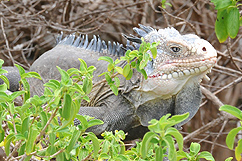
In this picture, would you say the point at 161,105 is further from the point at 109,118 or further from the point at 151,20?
the point at 151,20

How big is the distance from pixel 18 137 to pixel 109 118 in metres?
1.29

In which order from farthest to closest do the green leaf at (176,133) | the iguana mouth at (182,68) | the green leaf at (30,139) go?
the iguana mouth at (182,68) < the green leaf at (30,139) < the green leaf at (176,133)

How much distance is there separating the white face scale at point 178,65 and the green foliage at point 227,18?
69 cm

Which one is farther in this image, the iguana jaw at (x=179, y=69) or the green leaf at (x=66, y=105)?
the iguana jaw at (x=179, y=69)

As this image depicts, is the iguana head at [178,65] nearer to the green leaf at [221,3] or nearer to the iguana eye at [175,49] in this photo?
the iguana eye at [175,49]

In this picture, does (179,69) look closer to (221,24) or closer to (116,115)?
(116,115)

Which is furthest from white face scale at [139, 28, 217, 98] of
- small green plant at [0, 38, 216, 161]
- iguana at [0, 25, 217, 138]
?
small green plant at [0, 38, 216, 161]

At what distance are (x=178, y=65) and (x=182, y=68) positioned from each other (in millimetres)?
32

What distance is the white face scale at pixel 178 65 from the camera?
2.55 meters

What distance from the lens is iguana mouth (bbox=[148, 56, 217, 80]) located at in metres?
2.53

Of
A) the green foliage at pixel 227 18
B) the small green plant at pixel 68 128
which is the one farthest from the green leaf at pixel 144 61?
the green foliage at pixel 227 18

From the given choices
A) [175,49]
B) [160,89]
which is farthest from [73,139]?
[175,49]

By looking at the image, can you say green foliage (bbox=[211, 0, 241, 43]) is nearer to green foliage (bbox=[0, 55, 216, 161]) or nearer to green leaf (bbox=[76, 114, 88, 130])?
green foliage (bbox=[0, 55, 216, 161])

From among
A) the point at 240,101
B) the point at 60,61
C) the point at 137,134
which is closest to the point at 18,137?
the point at 137,134
